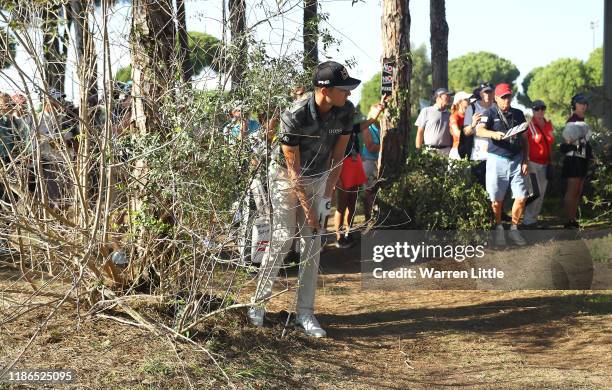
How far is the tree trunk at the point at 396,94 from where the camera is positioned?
10.0 metres

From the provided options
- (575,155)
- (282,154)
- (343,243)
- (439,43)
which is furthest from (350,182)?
(439,43)

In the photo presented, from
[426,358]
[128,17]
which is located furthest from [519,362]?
[128,17]

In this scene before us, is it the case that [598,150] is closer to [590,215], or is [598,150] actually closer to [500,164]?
[590,215]

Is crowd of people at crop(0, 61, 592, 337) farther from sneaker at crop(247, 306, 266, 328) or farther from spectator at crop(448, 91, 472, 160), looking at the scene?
spectator at crop(448, 91, 472, 160)

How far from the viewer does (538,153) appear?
35.2 feet

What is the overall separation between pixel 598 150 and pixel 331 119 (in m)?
6.65

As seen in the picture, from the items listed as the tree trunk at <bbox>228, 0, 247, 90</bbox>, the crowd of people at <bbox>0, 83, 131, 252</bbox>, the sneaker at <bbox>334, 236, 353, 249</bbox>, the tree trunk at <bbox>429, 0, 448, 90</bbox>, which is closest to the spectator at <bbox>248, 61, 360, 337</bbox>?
the tree trunk at <bbox>228, 0, 247, 90</bbox>

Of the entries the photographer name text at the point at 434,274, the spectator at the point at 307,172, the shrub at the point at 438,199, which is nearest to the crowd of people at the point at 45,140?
the spectator at the point at 307,172

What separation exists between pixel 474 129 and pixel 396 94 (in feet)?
3.50

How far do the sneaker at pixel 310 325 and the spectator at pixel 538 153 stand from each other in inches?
218

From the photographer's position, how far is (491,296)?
7750mm

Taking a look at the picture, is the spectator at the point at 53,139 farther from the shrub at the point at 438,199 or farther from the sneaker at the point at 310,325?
the shrub at the point at 438,199

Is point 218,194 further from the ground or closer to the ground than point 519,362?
further from the ground

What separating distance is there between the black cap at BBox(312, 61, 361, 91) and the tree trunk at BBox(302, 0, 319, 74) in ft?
0.40
